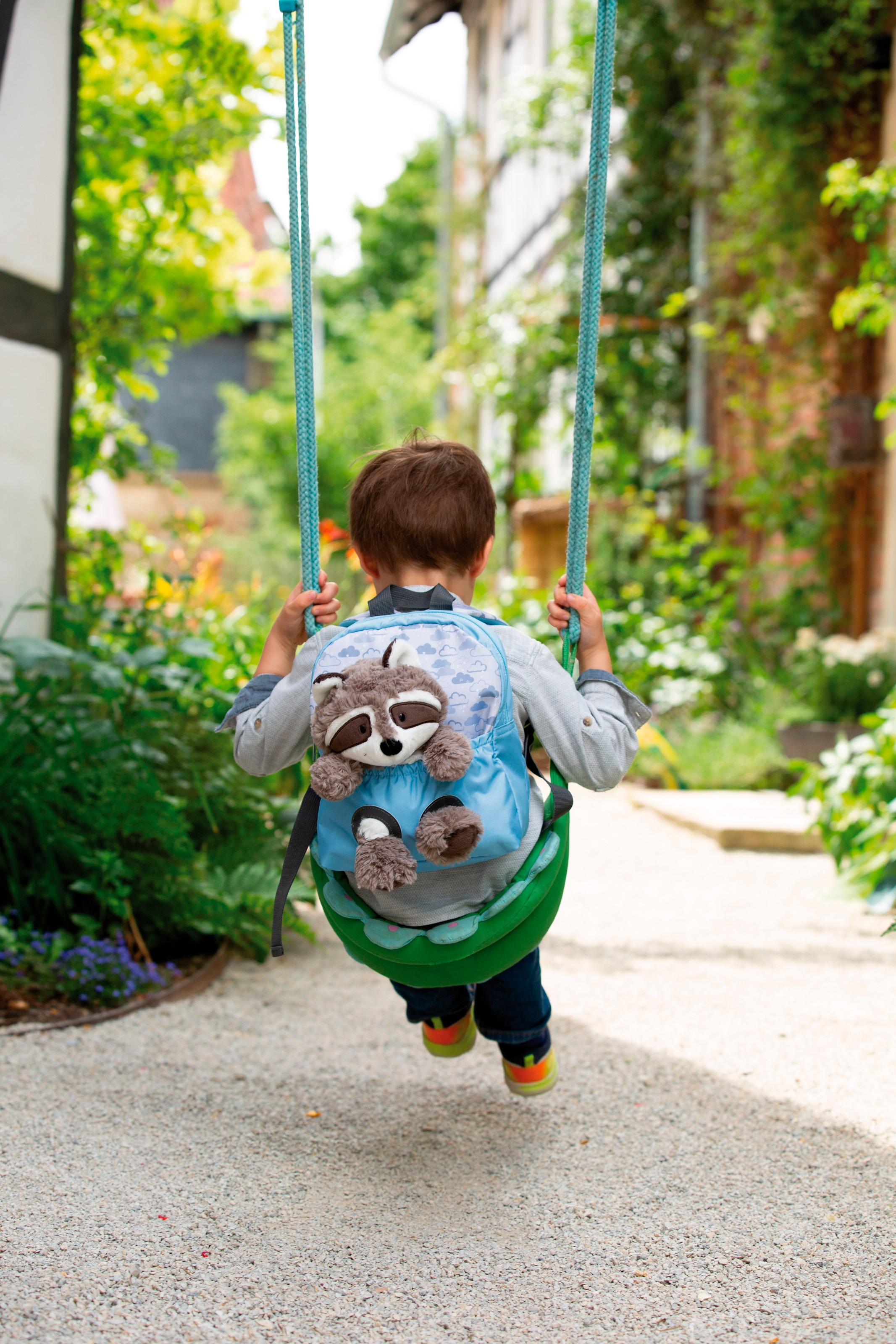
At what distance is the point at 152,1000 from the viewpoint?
2.90 meters

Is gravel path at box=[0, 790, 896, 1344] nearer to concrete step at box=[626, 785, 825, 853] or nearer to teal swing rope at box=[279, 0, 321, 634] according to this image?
teal swing rope at box=[279, 0, 321, 634]

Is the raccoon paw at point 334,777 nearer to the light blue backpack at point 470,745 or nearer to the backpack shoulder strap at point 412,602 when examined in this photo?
the light blue backpack at point 470,745

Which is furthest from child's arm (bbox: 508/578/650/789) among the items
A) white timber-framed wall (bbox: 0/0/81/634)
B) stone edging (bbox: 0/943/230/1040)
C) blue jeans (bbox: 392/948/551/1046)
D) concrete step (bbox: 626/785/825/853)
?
concrete step (bbox: 626/785/825/853)

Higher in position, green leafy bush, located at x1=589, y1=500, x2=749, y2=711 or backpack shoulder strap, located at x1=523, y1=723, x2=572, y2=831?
backpack shoulder strap, located at x1=523, y1=723, x2=572, y2=831

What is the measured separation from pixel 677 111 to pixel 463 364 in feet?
7.82

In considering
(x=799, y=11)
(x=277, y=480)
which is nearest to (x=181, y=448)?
(x=277, y=480)

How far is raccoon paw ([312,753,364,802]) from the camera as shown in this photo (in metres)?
1.64

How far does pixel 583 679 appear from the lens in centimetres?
188

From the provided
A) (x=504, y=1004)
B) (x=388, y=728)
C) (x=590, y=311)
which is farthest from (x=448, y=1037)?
(x=590, y=311)

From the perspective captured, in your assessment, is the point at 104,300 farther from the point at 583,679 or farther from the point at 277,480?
the point at 277,480

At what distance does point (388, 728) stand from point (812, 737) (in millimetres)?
4346

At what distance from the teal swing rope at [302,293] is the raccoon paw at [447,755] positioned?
365 millimetres

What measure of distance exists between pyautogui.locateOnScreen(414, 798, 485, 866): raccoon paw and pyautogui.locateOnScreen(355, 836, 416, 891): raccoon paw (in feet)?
0.09

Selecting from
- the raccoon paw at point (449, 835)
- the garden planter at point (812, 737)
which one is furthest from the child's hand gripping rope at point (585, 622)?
the garden planter at point (812, 737)
